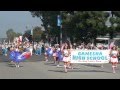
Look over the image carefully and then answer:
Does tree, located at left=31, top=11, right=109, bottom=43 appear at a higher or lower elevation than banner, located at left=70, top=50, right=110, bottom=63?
higher

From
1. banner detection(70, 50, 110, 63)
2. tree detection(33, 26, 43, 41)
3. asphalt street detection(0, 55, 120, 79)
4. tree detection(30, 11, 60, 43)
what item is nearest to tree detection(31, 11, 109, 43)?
tree detection(30, 11, 60, 43)

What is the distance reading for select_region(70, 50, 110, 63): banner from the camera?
24516 millimetres

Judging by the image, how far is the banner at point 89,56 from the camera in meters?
24.5

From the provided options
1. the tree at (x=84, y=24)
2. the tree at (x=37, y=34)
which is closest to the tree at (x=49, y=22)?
the tree at (x=84, y=24)

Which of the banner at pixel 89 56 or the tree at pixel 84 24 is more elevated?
the tree at pixel 84 24

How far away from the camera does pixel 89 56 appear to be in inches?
965

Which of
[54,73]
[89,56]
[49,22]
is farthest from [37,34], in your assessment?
[54,73]

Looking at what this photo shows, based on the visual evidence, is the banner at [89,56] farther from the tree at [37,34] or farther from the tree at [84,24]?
the tree at [37,34]

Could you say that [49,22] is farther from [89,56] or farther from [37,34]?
[89,56]

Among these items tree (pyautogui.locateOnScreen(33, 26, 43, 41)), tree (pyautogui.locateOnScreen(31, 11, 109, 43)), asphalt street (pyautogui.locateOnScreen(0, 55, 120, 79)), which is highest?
tree (pyautogui.locateOnScreen(31, 11, 109, 43))

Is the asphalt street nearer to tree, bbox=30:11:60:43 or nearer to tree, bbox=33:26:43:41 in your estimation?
tree, bbox=30:11:60:43
